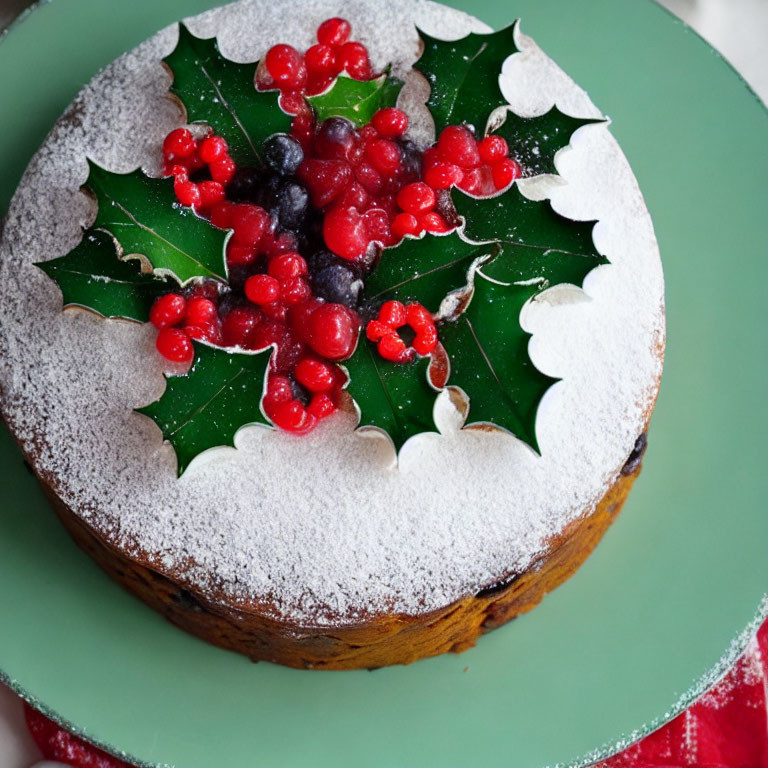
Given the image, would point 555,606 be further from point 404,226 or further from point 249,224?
point 249,224

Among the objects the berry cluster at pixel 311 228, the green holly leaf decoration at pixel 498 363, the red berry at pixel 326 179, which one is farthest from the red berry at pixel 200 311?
the green holly leaf decoration at pixel 498 363

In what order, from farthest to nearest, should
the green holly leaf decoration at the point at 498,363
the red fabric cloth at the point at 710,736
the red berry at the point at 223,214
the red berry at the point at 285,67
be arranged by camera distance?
the red fabric cloth at the point at 710,736 → the red berry at the point at 285,67 → the red berry at the point at 223,214 → the green holly leaf decoration at the point at 498,363

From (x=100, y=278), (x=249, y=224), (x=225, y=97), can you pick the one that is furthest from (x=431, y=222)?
(x=100, y=278)

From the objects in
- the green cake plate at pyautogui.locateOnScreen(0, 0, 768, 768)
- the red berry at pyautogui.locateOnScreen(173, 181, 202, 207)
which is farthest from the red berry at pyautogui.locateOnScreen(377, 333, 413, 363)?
the green cake plate at pyautogui.locateOnScreen(0, 0, 768, 768)

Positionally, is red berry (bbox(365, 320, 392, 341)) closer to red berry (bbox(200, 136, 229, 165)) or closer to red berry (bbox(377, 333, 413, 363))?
red berry (bbox(377, 333, 413, 363))

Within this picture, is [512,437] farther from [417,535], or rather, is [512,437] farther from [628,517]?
[628,517]

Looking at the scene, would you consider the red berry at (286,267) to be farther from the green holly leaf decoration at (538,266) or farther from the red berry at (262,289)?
the green holly leaf decoration at (538,266)
